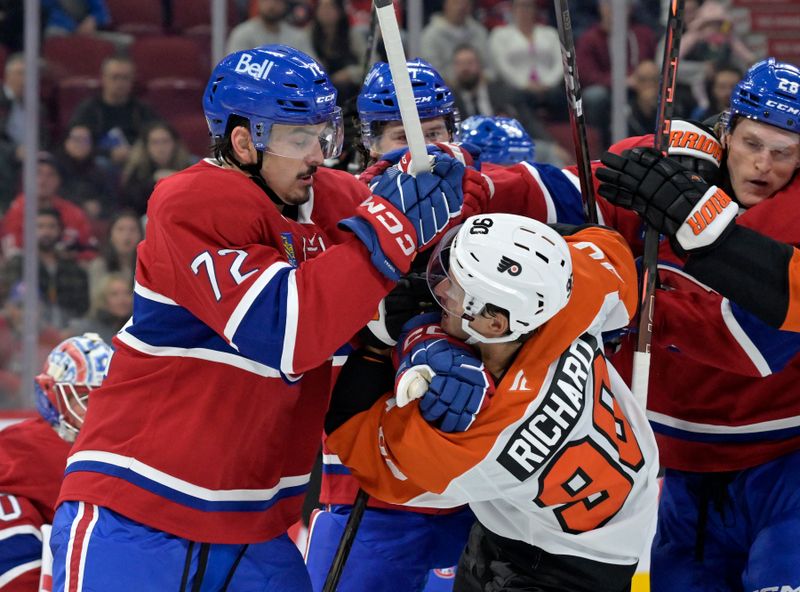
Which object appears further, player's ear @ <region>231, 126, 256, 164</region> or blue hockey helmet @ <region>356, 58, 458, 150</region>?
blue hockey helmet @ <region>356, 58, 458, 150</region>

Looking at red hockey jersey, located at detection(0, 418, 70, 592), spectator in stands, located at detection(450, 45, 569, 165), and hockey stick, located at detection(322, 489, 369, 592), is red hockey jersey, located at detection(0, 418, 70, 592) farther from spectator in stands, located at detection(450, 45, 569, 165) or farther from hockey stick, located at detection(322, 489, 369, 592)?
spectator in stands, located at detection(450, 45, 569, 165)

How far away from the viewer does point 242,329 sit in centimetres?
209

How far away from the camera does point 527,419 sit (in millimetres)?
2215

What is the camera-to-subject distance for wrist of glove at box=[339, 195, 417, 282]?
6.86 feet

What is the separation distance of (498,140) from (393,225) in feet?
6.34

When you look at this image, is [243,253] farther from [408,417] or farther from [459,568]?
[459,568]

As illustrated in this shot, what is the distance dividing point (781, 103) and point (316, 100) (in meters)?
1.04

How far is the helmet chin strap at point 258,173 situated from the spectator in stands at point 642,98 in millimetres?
3454

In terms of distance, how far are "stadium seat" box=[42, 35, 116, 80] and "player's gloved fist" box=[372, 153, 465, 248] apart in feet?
12.4

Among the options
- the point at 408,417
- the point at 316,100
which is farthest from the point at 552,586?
the point at 316,100

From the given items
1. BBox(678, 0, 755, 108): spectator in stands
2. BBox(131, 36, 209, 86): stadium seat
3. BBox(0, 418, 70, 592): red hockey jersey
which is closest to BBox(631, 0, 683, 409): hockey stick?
BBox(0, 418, 70, 592): red hockey jersey

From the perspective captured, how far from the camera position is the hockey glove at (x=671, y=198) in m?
2.35

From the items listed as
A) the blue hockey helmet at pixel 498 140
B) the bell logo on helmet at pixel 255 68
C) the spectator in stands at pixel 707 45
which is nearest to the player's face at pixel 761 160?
the bell logo on helmet at pixel 255 68

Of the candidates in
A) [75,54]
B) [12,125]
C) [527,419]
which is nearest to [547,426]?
[527,419]
